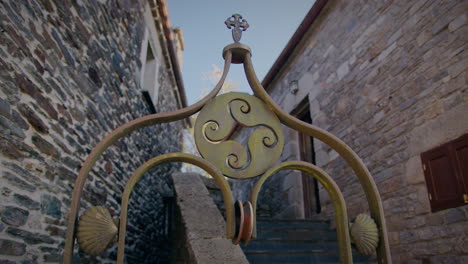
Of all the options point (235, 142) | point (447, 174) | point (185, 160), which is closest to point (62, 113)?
point (185, 160)

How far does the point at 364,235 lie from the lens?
131 cm

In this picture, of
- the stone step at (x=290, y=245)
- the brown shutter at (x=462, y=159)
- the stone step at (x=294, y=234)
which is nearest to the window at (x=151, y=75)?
the stone step at (x=294, y=234)

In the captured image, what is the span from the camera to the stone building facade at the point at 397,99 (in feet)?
9.12

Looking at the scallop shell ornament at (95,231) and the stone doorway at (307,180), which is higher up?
the stone doorway at (307,180)

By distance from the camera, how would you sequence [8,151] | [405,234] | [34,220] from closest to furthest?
[8,151]
[34,220]
[405,234]

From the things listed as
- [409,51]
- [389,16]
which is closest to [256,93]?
[409,51]

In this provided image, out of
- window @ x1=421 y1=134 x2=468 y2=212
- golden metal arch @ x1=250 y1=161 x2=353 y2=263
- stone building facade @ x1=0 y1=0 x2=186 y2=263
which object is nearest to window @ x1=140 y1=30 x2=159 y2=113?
stone building facade @ x1=0 y1=0 x2=186 y2=263

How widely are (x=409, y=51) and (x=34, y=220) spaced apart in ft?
11.3

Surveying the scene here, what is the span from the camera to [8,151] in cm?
196

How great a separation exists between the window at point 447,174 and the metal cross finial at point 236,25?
2.05m

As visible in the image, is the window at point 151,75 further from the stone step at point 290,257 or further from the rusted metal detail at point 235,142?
the rusted metal detail at point 235,142

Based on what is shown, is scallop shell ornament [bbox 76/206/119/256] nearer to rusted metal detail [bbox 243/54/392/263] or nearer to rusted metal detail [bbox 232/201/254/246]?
rusted metal detail [bbox 232/201/254/246]

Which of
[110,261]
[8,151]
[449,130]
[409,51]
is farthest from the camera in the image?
[110,261]

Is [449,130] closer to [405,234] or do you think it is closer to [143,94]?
[405,234]
